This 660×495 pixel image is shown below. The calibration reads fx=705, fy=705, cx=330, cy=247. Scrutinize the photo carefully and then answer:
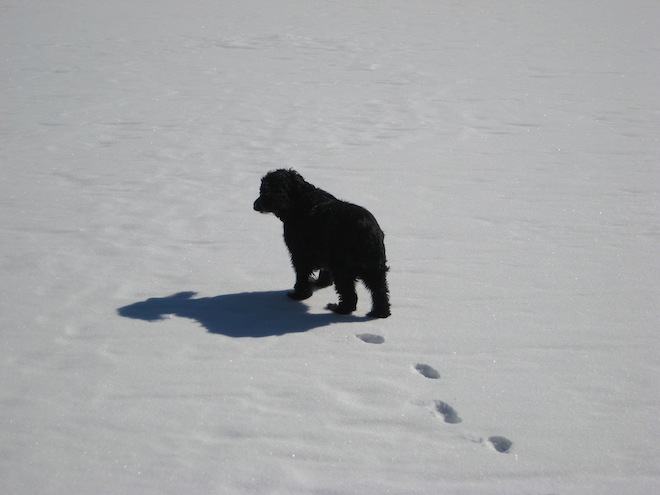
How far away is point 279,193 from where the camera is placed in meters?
5.59

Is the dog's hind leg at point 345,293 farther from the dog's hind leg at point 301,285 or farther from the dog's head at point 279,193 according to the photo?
the dog's head at point 279,193

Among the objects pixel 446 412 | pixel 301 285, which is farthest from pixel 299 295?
pixel 446 412

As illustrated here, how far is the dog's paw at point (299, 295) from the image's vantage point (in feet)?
18.9

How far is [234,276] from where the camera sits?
6.27 meters

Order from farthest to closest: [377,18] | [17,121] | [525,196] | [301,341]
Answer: [377,18] → [17,121] → [525,196] → [301,341]

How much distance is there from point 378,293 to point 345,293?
26 centimetres

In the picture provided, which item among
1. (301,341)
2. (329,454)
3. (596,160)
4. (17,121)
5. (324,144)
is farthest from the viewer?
(17,121)

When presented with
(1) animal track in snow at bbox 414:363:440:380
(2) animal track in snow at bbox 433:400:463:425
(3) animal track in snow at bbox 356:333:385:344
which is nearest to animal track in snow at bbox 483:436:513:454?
(2) animal track in snow at bbox 433:400:463:425

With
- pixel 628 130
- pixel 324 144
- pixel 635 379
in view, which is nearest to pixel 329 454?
pixel 635 379

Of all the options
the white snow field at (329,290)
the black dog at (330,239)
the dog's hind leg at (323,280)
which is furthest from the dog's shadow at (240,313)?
the dog's hind leg at (323,280)

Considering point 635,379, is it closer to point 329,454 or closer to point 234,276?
point 329,454

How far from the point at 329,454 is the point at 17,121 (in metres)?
9.49

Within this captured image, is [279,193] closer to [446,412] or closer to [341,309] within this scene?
[341,309]

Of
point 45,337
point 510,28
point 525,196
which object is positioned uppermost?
point 510,28
